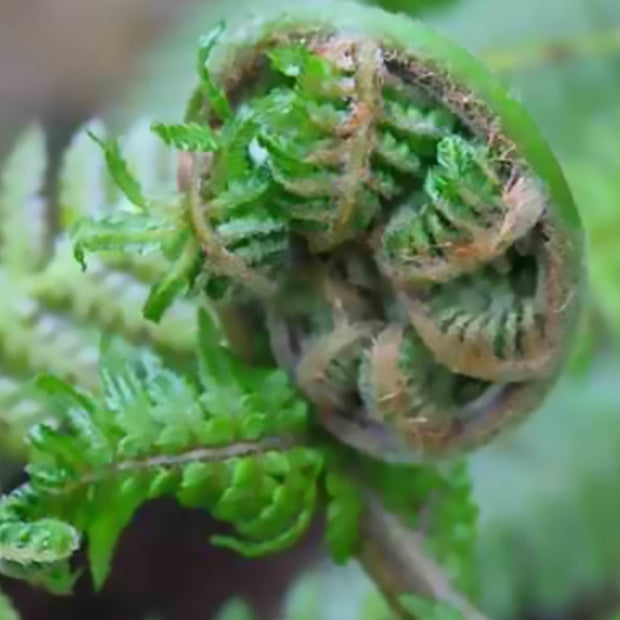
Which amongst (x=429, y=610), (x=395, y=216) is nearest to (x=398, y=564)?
(x=429, y=610)

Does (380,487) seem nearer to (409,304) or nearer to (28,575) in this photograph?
(409,304)

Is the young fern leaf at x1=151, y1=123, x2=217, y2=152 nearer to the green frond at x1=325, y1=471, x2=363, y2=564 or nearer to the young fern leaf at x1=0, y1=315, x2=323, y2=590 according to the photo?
the young fern leaf at x1=0, y1=315, x2=323, y2=590

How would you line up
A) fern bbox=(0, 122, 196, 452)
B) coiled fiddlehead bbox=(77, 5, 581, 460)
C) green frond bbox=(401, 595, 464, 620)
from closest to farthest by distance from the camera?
coiled fiddlehead bbox=(77, 5, 581, 460) < green frond bbox=(401, 595, 464, 620) < fern bbox=(0, 122, 196, 452)

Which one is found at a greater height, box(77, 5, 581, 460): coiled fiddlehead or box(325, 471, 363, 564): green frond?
box(77, 5, 581, 460): coiled fiddlehead

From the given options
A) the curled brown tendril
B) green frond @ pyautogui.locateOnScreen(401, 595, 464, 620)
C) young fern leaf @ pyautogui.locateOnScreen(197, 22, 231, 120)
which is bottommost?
green frond @ pyautogui.locateOnScreen(401, 595, 464, 620)

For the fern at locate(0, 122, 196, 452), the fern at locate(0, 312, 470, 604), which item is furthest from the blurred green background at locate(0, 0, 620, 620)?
the fern at locate(0, 312, 470, 604)

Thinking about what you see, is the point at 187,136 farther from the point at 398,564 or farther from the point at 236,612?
the point at 236,612
